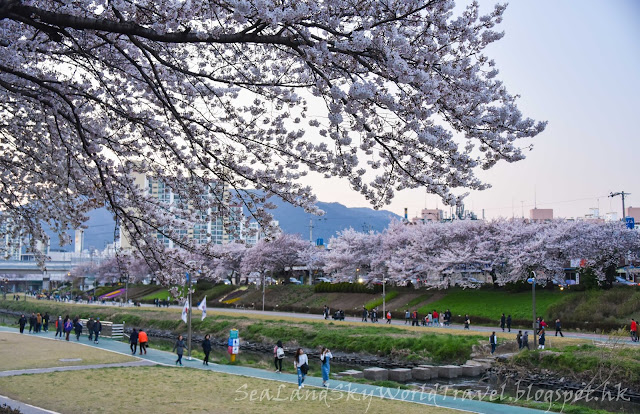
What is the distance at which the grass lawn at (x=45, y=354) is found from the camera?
2045cm

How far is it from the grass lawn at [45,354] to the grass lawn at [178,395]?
119 inches

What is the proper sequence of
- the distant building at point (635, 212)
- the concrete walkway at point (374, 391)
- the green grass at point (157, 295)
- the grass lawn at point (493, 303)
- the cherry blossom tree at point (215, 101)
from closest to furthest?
1. the cherry blossom tree at point (215, 101)
2. the concrete walkway at point (374, 391)
3. the grass lawn at point (493, 303)
4. the green grass at point (157, 295)
5. the distant building at point (635, 212)

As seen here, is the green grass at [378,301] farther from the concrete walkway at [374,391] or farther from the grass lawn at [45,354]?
the concrete walkway at [374,391]

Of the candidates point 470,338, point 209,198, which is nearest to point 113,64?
point 209,198

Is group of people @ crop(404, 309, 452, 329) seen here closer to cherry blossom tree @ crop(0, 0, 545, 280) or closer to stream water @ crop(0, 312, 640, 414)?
stream water @ crop(0, 312, 640, 414)

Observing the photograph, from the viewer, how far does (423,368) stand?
23562mm

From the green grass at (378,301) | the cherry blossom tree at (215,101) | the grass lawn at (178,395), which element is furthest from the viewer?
the green grass at (378,301)

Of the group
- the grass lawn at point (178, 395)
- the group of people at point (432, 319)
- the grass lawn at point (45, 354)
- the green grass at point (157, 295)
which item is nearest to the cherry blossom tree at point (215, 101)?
the grass lawn at point (178, 395)

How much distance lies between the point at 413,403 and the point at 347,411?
2202 millimetres

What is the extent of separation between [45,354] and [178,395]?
37.2 ft

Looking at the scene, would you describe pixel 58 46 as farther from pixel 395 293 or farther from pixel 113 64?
pixel 395 293

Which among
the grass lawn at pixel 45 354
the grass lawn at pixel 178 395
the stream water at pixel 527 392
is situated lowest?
the stream water at pixel 527 392

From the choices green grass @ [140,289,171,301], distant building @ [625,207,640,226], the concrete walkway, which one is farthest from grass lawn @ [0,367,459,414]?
distant building @ [625,207,640,226]

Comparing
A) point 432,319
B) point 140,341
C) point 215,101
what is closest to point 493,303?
point 432,319
